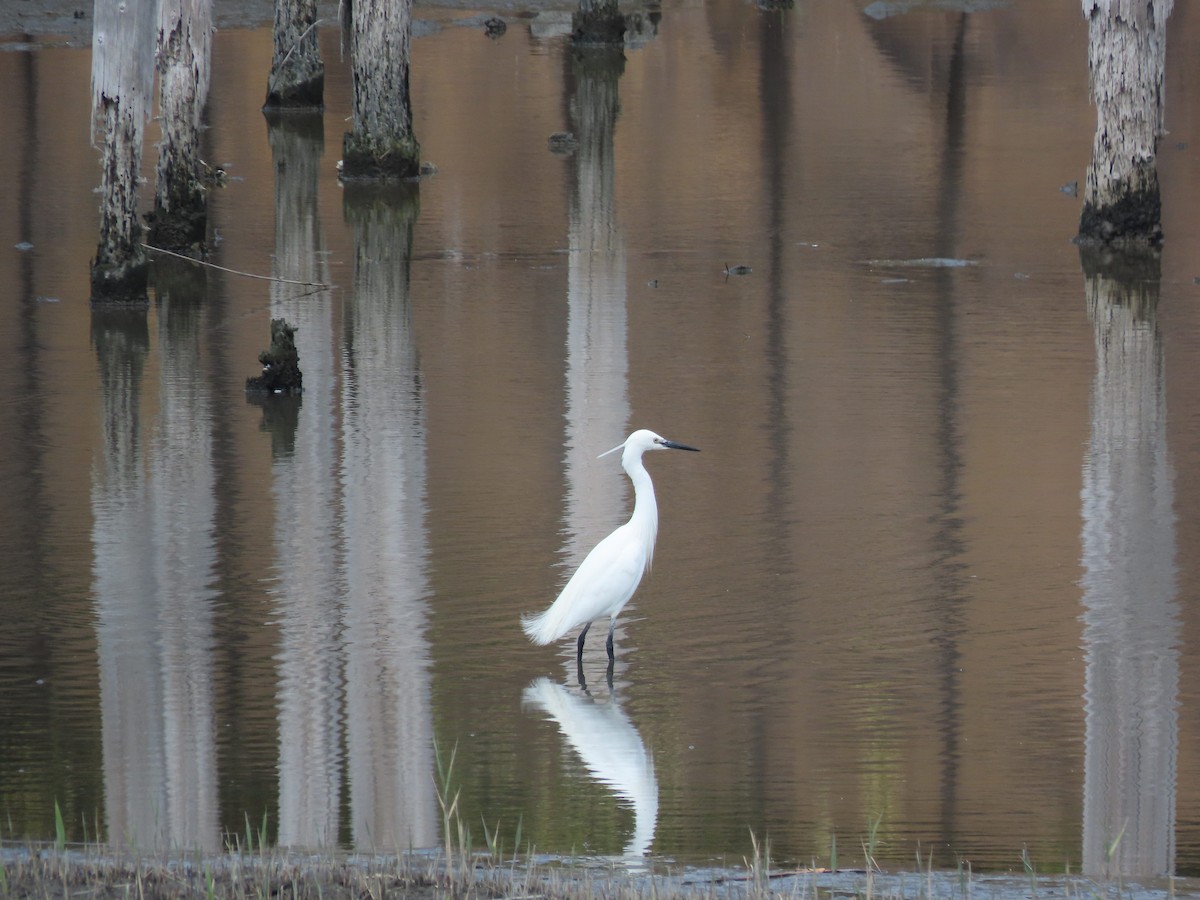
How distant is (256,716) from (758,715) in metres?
2.04

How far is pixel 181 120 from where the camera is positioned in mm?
18781

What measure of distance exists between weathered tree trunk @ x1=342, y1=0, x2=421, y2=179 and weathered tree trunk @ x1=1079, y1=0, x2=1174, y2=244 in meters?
8.28

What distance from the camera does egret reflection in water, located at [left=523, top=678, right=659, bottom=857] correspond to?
23.7 ft

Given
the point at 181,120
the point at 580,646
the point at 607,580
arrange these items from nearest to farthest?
the point at 607,580
the point at 580,646
the point at 181,120

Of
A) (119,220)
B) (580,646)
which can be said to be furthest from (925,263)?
(580,646)

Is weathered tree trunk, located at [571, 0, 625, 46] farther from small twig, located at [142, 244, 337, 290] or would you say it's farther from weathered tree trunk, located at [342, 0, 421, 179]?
small twig, located at [142, 244, 337, 290]

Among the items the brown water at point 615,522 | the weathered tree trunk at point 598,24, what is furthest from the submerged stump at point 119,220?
the weathered tree trunk at point 598,24

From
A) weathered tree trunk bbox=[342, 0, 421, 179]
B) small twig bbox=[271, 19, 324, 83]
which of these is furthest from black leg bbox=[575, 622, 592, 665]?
small twig bbox=[271, 19, 324, 83]

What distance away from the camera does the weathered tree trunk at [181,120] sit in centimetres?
1858

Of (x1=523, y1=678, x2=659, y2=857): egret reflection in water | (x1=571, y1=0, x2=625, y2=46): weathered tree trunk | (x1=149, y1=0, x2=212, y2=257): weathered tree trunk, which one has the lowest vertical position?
(x1=523, y1=678, x2=659, y2=857): egret reflection in water

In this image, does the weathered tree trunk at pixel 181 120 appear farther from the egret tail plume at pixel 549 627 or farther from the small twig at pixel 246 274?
the egret tail plume at pixel 549 627

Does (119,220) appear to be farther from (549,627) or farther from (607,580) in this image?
(607,580)

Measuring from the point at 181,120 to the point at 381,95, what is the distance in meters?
5.02

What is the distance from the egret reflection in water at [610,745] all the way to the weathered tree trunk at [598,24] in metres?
31.1
